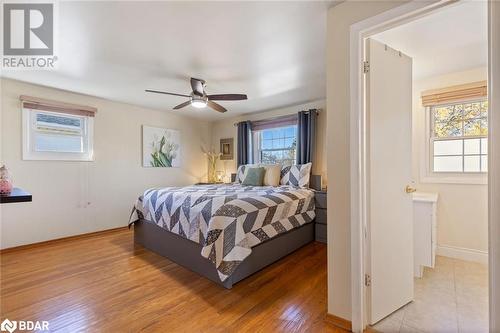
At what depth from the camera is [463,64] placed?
266cm

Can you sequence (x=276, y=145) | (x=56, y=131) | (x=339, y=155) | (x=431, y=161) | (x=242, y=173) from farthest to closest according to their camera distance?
(x=276, y=145) < (x=242, y=173) < (x=56, y=131) < (x=431, y=161) < (x=339, y=155)

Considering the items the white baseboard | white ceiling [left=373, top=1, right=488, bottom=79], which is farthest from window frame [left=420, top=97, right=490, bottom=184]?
the white baseboard

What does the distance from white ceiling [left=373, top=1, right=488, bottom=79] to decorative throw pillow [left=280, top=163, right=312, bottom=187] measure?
195 cm

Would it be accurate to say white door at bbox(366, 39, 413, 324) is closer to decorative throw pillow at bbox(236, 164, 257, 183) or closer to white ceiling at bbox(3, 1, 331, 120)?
white ceiling at bbox(3, 1, 331, 120)

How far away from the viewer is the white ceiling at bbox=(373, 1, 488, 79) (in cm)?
176

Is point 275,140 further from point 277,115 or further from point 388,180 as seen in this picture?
point 388,180

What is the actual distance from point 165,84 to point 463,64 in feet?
12.1

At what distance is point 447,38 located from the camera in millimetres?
2084

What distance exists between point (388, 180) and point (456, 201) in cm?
192

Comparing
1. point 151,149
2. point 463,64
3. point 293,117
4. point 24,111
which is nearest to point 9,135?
point 24,111

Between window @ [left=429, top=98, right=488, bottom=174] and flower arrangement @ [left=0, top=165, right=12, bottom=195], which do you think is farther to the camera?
window @ [left=429, top=98, right=488, bottom=174]

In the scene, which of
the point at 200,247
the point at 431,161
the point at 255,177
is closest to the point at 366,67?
the point at 200,247

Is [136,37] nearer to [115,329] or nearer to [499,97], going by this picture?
[115,329]

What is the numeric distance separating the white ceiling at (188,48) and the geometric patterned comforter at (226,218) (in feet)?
4.97
